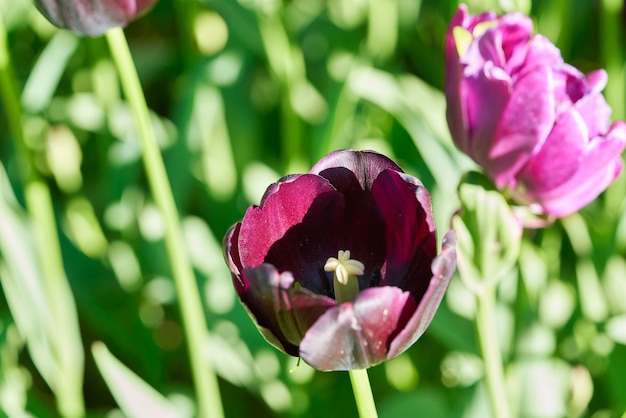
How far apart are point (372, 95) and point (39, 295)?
0.41 metres

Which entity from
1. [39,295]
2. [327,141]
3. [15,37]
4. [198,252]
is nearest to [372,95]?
[327,141]

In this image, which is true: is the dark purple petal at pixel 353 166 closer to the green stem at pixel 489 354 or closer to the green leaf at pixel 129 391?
the green stem at pixel 489 354

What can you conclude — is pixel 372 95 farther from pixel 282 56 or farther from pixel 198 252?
pixel 198 252

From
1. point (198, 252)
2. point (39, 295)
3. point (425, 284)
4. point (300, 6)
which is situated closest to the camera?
point (425, 284)

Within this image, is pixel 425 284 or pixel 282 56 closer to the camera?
pixel 425 284

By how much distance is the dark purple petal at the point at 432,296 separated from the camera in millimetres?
449

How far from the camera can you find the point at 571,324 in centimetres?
96

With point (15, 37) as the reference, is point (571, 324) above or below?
below

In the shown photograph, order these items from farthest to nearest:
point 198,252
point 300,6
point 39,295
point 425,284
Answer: point 300,6
point 198,252
point 39,295
point 425,284

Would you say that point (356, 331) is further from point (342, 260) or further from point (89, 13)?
point (89, 13)

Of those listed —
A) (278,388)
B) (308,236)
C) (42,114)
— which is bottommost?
(278,388)

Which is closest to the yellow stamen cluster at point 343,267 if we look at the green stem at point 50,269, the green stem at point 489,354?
the green stem at point 489,354

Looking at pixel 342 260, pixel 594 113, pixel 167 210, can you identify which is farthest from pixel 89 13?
pixel 594 113

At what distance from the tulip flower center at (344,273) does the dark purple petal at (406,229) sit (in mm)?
25
